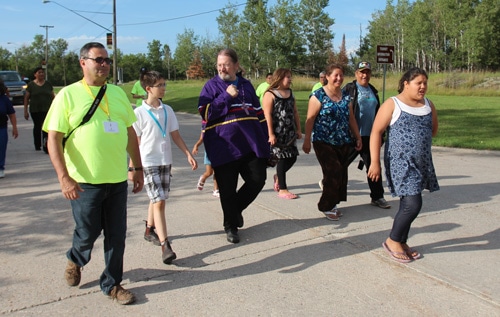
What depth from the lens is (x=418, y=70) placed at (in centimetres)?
397

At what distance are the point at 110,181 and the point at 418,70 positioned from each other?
9.02ft

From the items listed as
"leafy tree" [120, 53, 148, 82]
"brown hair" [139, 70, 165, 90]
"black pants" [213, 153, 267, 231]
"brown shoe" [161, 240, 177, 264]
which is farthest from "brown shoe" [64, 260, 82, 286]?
"leafy tree" [120, 53, 148, 82]

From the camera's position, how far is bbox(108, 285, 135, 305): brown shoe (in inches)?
128

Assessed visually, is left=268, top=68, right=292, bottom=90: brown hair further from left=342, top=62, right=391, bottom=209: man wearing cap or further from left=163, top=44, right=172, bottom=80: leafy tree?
left=163, top=44, right=172, bottom=80: leafy tree

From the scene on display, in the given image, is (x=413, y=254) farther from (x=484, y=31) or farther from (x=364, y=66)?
(x=484, y=31)

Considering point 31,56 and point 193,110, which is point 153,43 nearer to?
point 31,56

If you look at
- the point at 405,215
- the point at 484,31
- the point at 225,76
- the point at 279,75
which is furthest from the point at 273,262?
the point at 484,31

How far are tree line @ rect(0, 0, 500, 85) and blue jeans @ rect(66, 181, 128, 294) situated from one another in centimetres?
4948

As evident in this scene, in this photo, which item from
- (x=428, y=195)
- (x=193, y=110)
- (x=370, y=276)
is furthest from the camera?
(x=193, y=110)

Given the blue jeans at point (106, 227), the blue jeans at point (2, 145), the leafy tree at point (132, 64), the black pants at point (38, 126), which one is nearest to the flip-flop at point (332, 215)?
the blue jeans at point (106, 227)

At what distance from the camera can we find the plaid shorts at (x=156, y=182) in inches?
163

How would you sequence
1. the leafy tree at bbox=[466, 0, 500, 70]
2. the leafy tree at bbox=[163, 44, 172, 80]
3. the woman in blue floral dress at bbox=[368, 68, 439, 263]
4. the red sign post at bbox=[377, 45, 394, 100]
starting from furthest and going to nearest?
the leafy tree at bbox=[163, 44, 172, 80] < the leafy tree at bbox=[466, 0, 500, 70] < the red sign post at bbox=[377, 45, 394, 100] < the woman in blue floral dress at bbox=[368, 68, 439, 263]

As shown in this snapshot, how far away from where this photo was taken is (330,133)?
17.1 feet

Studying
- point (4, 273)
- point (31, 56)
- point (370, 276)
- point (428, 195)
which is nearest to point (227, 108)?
point (370, 276)
